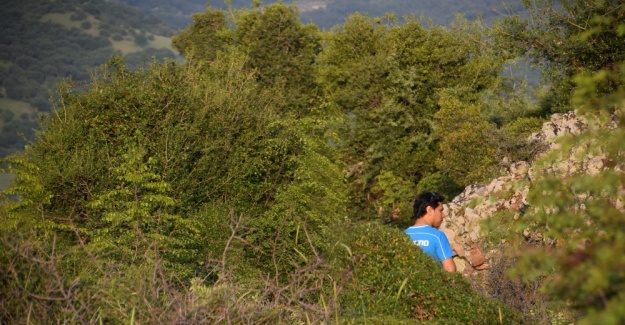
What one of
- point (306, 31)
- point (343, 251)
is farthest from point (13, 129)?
point (343, 251)

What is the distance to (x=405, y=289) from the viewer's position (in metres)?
9.86

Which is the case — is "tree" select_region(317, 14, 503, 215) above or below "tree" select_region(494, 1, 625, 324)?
below

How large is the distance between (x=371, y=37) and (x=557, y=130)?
26.4 meters

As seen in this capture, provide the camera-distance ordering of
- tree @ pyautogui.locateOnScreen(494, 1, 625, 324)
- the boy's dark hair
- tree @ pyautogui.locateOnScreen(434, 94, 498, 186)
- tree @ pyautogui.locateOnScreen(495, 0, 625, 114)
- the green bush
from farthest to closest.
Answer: tree @ pyautogui.locateOnScreen(434, 94, 498, 186)
tree @ pyautogui.locateOnScreen(495, 0, 625, 114)
the boy's dark hair
the green bush
tree @ pyautogui.locateOnScreen(494, 1, 625, 324)

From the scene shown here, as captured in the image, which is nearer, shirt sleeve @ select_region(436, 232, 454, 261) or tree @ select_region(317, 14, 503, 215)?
shirt sleeve @ select_region(436, 232, 454, 261)

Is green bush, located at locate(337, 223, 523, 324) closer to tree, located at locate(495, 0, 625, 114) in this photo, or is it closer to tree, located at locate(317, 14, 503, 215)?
tree, located at locate(495, 0, 625, 114)

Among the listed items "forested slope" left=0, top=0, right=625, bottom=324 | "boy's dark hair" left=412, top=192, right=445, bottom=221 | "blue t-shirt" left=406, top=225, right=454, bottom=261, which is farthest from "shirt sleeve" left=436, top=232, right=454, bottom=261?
"boy's dark hair" left=412, top=192, right=445, bottom=221

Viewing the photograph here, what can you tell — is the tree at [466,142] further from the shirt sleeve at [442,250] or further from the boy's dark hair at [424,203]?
the shirt sleeve at [442,250]

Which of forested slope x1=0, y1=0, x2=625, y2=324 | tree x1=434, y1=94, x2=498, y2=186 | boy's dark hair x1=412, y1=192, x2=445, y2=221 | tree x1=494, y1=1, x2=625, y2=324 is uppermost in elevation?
tree x1=494, y1=1, x2=625, y2=324

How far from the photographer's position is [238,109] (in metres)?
32.0

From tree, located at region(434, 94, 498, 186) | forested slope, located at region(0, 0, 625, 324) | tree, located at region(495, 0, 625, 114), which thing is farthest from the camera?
tree, located at region(434, 94, 498, 186)

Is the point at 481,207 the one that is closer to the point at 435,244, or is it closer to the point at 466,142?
the point at 466,142

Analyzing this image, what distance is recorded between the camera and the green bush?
984cm

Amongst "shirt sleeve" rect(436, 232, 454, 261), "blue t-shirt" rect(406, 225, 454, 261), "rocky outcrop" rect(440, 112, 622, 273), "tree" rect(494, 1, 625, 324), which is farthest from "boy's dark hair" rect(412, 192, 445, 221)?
"rocky outcrop" rect(440, 112, 622, 273)
